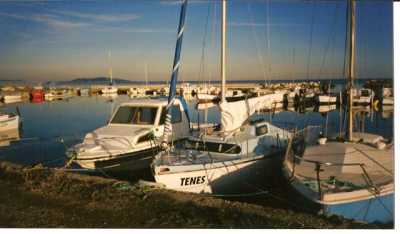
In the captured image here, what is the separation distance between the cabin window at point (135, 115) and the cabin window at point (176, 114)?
587 mm

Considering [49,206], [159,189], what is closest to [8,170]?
[49,206]

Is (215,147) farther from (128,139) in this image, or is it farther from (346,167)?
(346,167)

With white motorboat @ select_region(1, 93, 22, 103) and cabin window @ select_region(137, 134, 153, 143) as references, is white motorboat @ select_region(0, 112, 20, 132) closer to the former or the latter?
cabin window @ select_region(137, 134, 153, 143)

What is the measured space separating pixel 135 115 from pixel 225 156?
2830 millimetres

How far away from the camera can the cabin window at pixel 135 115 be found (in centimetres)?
987

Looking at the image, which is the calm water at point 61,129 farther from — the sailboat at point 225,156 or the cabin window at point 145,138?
the sailboat at point 225,156

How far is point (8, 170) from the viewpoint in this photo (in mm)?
8211

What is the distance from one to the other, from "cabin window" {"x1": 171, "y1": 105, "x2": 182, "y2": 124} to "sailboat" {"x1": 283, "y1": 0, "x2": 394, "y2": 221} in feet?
10.1

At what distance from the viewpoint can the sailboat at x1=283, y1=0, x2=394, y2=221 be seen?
19.9ft

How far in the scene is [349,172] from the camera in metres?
6.90

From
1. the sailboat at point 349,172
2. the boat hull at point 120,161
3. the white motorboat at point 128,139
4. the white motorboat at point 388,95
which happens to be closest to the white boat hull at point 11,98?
the white motorboat at point 128,139

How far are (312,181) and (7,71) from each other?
8.63 metres

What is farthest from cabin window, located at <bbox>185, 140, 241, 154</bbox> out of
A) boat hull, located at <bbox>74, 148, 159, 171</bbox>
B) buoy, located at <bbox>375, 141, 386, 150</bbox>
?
buoy, located at <bbox>375, 141, 386, 150</bbox>
